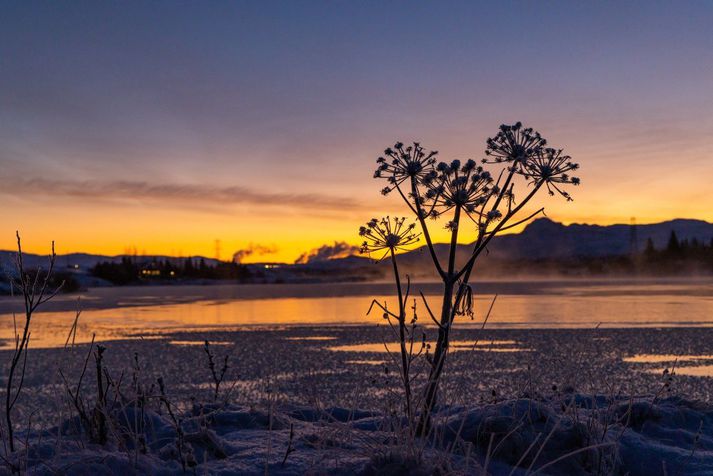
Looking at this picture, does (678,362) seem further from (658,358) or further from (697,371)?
(697,371)

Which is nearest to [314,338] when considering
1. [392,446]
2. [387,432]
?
[387,432]

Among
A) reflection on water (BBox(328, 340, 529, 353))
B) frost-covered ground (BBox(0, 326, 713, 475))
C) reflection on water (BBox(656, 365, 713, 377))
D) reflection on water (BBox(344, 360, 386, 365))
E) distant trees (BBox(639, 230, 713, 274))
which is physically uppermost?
distant trees (BBox(639, 230, 713, 274))

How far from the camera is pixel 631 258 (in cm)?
15862

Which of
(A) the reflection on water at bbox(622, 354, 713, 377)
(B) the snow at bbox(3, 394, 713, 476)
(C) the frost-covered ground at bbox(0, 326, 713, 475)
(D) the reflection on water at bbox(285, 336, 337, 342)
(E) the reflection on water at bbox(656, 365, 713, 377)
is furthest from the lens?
→ (D) the reflection on water at bbox(285, 336, 337, 342)

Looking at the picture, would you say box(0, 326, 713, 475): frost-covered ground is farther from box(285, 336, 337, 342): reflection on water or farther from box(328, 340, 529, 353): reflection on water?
box(285, 336, 337, 342): reflection on water

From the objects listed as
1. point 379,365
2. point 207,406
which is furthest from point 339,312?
point 207,406

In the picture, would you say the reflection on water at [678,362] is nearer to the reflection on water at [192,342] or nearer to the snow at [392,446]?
the snow at [392,446]

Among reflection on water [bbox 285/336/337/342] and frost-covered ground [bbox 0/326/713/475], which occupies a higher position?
frost-covered ground [bbox 0/326/713/475]

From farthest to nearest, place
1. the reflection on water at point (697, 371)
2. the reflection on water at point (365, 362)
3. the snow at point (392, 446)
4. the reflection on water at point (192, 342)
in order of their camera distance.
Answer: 1. the reflection on water at point (192, 342)
2. the reflection on water at point (365, 362)
3. the reflection on water at point (697, 371)
4. the snow at point (392, 446)

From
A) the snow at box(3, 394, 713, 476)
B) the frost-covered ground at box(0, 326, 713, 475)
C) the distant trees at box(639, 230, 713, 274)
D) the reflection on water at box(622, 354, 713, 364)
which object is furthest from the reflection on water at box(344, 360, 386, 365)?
the distant trees at box(639, 230, 713, 274)

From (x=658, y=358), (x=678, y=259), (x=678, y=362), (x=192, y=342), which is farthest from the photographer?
(x=678, y=259)

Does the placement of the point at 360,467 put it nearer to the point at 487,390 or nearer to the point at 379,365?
the point at 487,390

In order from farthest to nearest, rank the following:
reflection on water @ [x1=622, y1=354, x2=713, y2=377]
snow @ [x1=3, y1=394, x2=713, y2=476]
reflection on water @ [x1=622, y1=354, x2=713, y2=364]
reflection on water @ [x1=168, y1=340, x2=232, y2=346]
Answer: reflection on water @ [x1=168, y1=340, x2=232, y2=346] < reflection on water @ [x1=622, y1=354, x2=713, y2=364] < reflection on water @ [x1=622, y1=354, x2=713, y2=377] < snow @ [x1=3, y1=394, x2=713, y2=476]

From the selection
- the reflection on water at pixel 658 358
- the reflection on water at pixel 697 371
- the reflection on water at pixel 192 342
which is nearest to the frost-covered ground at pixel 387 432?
the reflection on water at pixel 697 371
